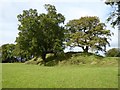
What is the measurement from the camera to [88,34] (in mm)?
70688

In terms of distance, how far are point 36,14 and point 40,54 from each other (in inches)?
356

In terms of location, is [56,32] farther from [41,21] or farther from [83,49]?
[83,49]

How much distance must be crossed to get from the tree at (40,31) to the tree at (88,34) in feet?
23.2

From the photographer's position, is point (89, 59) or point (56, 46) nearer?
point (89, 59)

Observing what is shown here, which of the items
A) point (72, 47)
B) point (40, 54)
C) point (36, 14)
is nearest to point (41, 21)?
point (36, 14)

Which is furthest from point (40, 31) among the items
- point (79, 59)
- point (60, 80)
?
point (60, 80)

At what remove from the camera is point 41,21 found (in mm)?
62938

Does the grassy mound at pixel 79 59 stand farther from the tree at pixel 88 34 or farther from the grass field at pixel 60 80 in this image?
the grass field at pixel 60 80

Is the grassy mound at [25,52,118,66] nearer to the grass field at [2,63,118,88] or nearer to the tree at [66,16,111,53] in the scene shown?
the tree at [66,16,111,53]

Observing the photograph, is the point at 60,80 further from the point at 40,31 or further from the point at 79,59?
the point at 40,31

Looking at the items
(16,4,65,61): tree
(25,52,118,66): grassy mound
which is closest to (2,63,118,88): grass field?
(25,52,118,66): grassy mound

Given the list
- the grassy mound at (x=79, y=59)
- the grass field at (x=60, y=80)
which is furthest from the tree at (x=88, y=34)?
the grass field at (x=60, y=80)

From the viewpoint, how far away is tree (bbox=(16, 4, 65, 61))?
62500 millimetres

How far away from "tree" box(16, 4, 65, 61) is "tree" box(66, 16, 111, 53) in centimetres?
706
